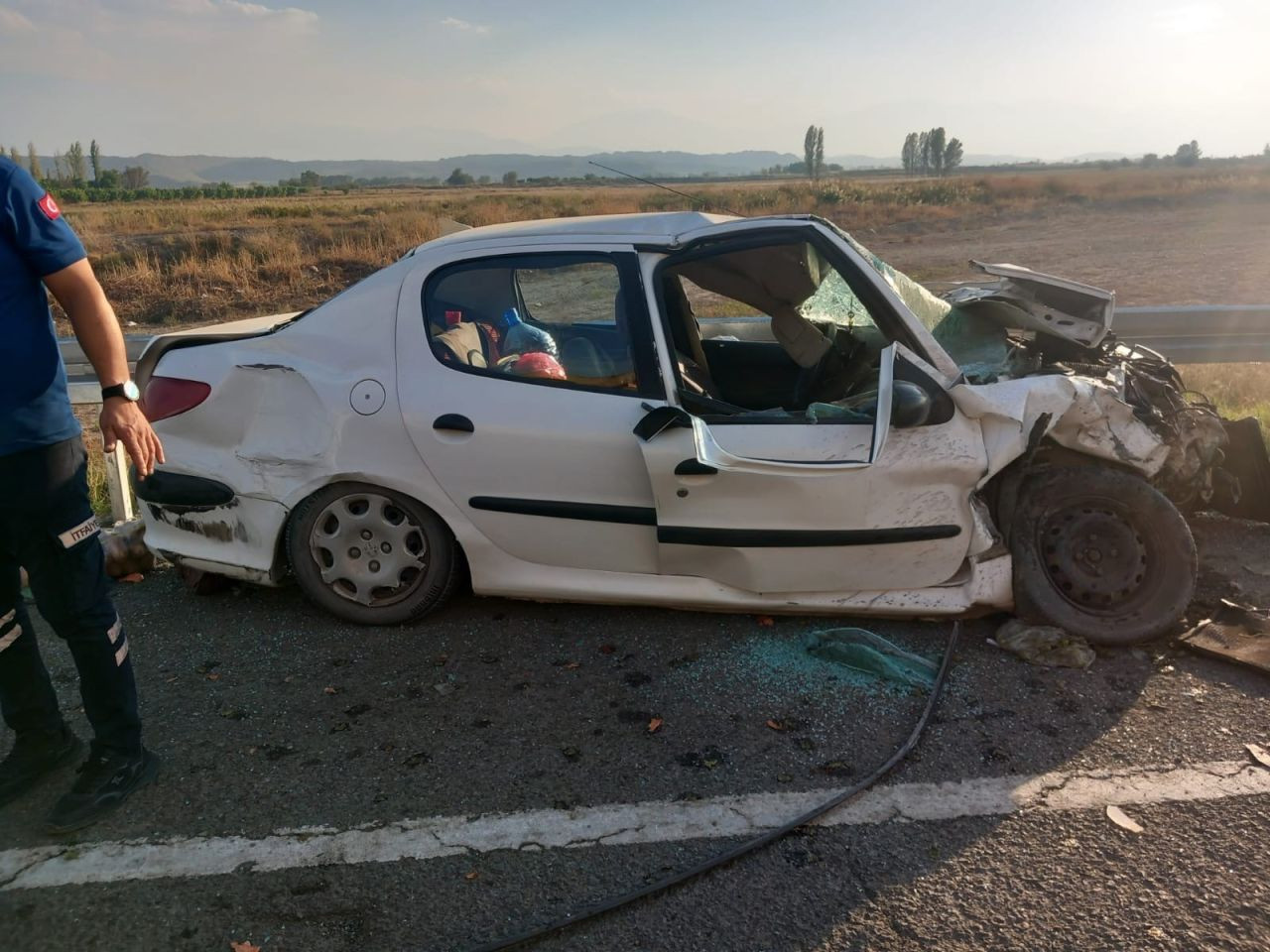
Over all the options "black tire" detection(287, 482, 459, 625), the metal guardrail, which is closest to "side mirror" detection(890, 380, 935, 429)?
"black tire" detection(287, 482, 459, 625)

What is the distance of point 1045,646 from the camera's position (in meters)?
3.55

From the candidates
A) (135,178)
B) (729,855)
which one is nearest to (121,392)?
(729,855)

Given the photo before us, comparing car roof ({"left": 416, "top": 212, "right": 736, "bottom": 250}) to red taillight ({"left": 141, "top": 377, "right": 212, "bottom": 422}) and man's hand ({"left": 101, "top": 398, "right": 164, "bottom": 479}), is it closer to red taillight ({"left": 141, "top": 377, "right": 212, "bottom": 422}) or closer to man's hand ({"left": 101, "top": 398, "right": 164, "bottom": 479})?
red taillight ({"left": 141, "top": 377, "right": 212, "bottom": 422})

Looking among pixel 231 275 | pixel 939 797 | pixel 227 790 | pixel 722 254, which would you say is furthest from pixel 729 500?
pixel 231 275

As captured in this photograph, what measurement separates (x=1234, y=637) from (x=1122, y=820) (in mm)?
1399

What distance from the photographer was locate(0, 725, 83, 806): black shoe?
2.86 metres

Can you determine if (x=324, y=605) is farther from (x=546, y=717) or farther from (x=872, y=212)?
(x=872, y=212)

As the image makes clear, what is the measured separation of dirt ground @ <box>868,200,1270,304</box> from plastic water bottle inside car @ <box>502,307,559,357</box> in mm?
11330

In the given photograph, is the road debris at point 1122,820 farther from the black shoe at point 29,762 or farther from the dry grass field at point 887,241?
the dry grass field at point 887,241

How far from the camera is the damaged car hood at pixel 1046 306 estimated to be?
13.4 ft

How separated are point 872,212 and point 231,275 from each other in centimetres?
2492

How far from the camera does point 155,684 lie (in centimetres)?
357

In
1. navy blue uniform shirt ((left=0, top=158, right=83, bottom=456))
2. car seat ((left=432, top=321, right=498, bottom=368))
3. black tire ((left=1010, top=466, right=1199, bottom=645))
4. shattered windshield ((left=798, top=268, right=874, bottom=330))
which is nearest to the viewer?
navy blue uniform shirt ((left=0, top=158, right=83, bottom=456))

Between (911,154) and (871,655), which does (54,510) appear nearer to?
(871,655)
